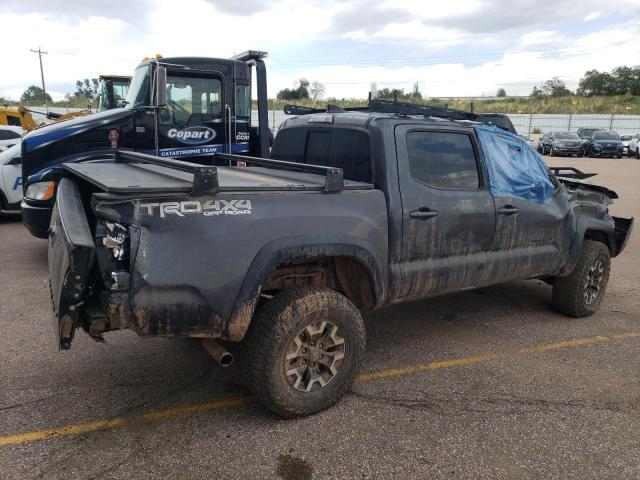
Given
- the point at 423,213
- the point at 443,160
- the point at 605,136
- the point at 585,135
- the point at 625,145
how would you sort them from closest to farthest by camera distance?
the point at 423,213 → the point at 443,160 → the point at 605,136 → the point at 625,145 → the point at 585,135

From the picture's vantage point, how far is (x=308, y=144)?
458 centimetres

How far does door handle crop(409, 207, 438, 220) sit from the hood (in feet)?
17.3

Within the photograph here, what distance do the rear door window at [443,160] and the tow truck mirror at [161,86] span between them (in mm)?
4507

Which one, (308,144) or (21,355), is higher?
(308,144)

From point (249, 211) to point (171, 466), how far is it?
4.58ft

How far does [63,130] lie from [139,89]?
1.19 m

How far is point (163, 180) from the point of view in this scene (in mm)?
3170

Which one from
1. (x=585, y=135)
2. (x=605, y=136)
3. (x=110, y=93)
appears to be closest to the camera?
(x=110, y=93)

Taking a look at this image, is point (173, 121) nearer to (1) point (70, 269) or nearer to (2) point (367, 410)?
(1) point (70, 269)

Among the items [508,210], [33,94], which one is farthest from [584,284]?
[33,94]

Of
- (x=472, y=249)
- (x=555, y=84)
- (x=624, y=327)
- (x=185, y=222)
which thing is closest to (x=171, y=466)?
(x=185, y=222)

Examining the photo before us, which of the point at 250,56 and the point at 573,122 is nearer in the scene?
the point at 250,56

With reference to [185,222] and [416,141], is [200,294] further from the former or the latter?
[416,141]

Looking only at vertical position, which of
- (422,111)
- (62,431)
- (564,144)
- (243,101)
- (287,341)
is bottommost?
(62,431)
